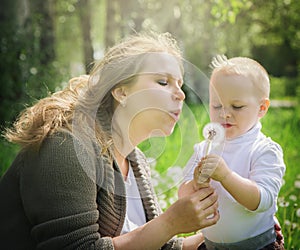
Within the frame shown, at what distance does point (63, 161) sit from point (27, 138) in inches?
8.2

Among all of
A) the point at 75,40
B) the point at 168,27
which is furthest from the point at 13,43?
the point at 75,40

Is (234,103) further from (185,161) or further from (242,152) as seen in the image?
(185,161)

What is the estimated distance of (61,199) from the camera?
1989mm

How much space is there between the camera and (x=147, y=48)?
2256 millimetres

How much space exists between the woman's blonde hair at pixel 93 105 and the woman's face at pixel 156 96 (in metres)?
0.05

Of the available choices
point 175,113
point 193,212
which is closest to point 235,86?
→ point 175,113

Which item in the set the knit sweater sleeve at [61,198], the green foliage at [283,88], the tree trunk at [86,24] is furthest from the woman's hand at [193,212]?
the green foliage at [283,88]

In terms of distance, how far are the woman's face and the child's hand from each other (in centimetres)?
25

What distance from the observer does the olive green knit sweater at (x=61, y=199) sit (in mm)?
1985

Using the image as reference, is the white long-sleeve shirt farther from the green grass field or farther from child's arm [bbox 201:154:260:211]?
the green grass field

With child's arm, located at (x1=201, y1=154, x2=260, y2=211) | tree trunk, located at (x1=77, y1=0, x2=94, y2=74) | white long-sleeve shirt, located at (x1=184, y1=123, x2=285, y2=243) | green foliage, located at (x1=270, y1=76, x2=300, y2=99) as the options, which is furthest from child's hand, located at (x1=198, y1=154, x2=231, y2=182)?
green foliage, located at (x1=270, y1=76, x2=300, y2=99)

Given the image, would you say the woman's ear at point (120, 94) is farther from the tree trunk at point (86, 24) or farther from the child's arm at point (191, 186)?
the tree trunk at point (86, 24)

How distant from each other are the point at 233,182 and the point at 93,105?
62 centimetres

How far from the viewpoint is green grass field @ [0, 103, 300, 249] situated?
241 cm
